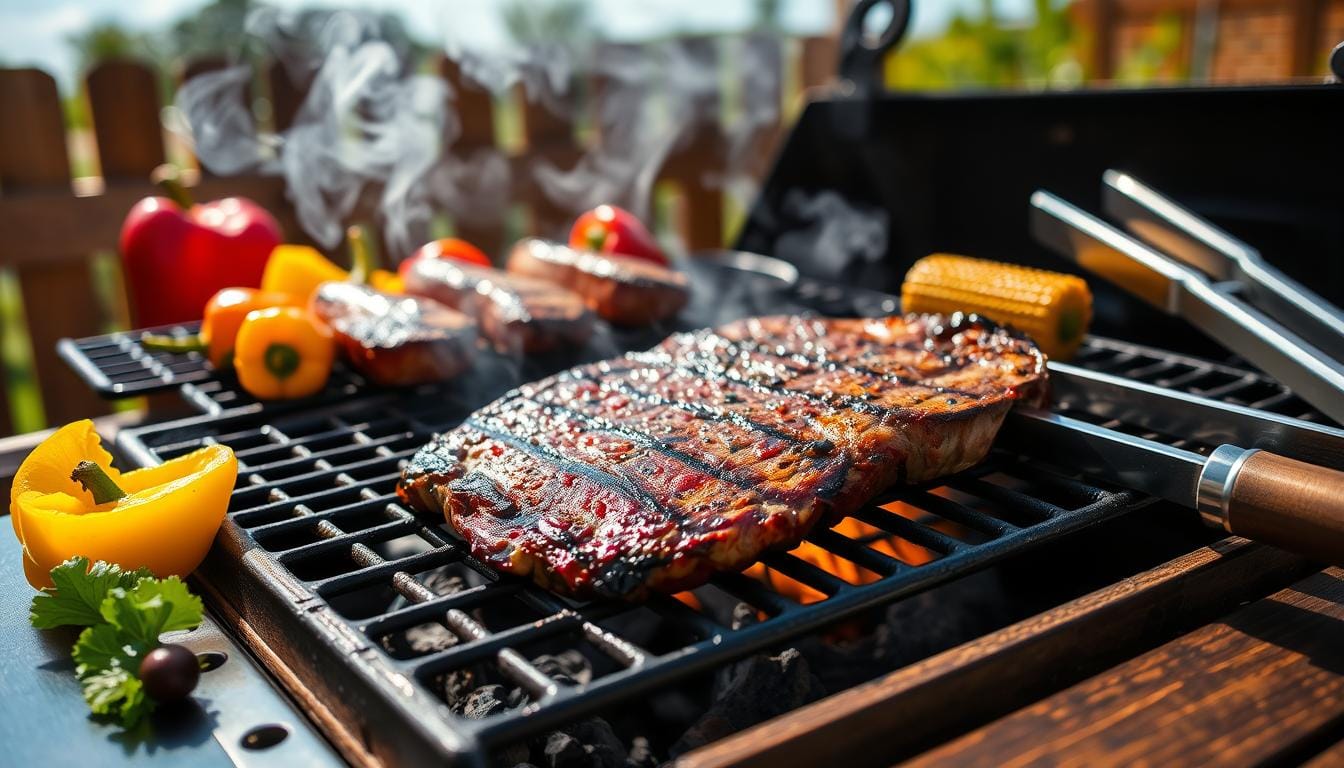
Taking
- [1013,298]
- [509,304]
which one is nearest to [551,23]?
[509,304]

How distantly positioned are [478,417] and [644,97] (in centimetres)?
471

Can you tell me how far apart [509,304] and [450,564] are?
1.30 metres

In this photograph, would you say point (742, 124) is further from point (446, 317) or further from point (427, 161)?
point (446, 317)

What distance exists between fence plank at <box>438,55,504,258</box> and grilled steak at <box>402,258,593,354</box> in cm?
227

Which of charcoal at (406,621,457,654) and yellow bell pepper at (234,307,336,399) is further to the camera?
yellow bell pepper at (234,307,336,399)

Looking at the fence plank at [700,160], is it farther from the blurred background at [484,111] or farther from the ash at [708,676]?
the ash at [708,676]

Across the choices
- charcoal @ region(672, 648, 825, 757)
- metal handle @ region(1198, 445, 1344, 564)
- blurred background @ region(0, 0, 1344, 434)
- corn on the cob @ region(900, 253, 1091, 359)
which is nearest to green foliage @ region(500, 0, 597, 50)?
blurred background @ region(0, 0, 1344, 434)

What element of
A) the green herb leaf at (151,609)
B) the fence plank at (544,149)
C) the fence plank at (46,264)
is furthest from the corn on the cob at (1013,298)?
the fence plank at (46,264)

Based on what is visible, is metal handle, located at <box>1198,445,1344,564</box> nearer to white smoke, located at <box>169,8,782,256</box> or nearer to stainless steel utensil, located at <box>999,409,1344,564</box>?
stainless steel utensil, located at <box>999,409,1344,564</box>

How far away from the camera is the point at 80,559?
4.96ft

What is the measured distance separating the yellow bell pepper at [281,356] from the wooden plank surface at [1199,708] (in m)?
2.05

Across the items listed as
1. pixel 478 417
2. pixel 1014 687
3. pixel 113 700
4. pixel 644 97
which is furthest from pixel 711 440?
pixel 644 97

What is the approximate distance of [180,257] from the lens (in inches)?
157

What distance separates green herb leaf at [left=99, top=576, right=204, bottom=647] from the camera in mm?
1428
